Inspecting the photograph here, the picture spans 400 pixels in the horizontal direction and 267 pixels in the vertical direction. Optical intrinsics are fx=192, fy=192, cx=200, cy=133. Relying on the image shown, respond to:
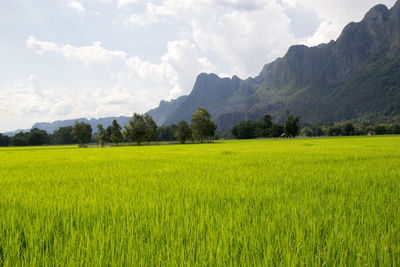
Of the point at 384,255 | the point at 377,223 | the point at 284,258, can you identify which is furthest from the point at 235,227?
the point at 377,223

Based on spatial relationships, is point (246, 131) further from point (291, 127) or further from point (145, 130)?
point (145, 130)

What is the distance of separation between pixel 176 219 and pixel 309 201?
80.2 inches

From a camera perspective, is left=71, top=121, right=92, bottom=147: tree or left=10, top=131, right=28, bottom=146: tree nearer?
left=71, top=121, right=92, bottom=147: tree

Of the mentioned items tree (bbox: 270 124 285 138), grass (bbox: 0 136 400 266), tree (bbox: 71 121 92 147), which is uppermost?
tree (bbox: 71 121 92 147)

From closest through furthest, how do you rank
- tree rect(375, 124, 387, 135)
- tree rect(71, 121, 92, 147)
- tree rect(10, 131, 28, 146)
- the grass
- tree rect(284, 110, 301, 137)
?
the grass, tree rect(71, 121, 92, 147), tree rect(284, 110, 301, 137), tree rect(10, 131, 28, 146), tree rect(375, 124, 387, 135)

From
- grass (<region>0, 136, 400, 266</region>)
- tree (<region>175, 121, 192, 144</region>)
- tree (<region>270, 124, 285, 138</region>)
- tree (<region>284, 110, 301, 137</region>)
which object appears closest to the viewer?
grass (<region>0, 136, 400, 266</region>)

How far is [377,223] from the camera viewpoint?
82.0 inches

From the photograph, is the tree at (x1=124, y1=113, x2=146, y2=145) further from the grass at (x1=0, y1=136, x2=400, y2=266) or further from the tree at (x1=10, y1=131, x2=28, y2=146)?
the tree at (x1=10, y1=131, x2=28, y2=146)

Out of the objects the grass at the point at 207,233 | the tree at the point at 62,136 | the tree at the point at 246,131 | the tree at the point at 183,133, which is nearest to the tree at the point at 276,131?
the tree at the point at 246,131

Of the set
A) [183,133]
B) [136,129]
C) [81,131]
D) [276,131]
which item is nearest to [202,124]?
[183,133]

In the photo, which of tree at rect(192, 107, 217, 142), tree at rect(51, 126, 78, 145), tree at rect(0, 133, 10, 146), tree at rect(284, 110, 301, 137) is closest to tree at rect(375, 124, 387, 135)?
tree at rect(284, 110, 301, 137)

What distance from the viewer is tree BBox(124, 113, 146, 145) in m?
71.8

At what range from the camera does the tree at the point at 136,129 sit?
7181 cm

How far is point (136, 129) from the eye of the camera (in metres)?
72.3
